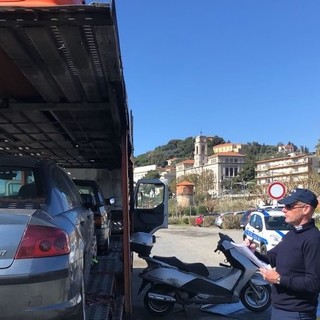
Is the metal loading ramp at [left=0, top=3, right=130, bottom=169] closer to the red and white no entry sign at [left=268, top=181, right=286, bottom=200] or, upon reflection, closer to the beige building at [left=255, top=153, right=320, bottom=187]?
the red and white no entry sign at [left=268, top=181, right=286, bottom=200]

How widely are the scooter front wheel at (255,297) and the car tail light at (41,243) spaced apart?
5.36 meters

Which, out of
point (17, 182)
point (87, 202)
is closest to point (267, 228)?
point (87, 202)

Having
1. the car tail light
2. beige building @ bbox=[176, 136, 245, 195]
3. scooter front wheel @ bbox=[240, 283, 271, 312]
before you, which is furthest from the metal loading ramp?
beige building @ bbox=[176, 136, 245, 195]

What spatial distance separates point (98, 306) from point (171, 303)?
9.23ft

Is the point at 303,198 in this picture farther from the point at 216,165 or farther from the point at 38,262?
the point at 216,165

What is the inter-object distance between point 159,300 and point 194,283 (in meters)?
0.60

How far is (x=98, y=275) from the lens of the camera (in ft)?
21.7

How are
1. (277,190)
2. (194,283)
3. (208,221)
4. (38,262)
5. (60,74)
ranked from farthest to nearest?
1. (208,221)
2. (277,190)
3. (194,283)
4. (60,74)
5. (38,262)

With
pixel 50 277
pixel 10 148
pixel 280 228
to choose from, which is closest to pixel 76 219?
pixel 50 277

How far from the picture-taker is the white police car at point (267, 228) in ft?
50.6

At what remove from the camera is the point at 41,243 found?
3.09 m

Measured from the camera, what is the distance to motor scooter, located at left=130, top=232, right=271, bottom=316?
296 inches

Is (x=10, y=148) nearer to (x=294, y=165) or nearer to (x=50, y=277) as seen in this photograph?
(x=50, y=277)

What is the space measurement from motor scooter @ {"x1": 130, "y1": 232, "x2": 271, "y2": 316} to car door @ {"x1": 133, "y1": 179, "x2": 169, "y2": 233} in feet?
11.2
